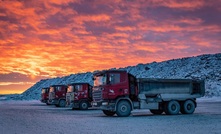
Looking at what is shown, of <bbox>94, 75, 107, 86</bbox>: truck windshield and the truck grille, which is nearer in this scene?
<bbox>94, 75, 107, 86</bbox>: truck windshield

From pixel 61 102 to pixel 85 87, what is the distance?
9246mm

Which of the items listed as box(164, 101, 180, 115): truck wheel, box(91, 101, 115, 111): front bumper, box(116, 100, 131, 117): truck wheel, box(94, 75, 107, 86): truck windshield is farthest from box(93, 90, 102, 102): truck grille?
box(164, 101, 180, 115): truck wheel

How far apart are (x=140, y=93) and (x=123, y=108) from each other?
185 centimetres

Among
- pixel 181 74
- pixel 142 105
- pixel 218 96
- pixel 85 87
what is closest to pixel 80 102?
pixel 85 87

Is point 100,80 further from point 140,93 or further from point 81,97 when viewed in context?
point 81,97

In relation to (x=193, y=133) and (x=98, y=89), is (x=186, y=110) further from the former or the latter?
(x=193, y=133)

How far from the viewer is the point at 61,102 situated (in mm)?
45094

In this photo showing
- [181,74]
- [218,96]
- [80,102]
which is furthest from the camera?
[181,74]

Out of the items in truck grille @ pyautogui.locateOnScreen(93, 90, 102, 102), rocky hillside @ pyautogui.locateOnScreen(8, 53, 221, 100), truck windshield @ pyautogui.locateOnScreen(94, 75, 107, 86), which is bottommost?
truck grille @ pyautogui.locateOnScreen(93, 90, 102, 102)

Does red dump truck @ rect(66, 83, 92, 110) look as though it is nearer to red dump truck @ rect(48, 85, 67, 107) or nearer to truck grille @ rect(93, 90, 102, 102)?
red dump truck @ rect(48, 85, 67, 107)

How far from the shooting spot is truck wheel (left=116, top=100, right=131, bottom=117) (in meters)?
25.0

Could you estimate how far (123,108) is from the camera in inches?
992

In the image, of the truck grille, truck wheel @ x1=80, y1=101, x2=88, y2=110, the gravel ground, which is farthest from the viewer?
truck wheel @ x1=80, y1=101, x2=88, y2=110

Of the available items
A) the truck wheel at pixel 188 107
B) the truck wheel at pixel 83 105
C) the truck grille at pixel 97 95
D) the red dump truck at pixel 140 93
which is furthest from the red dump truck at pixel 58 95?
the truck wheel at pixel 188 107
